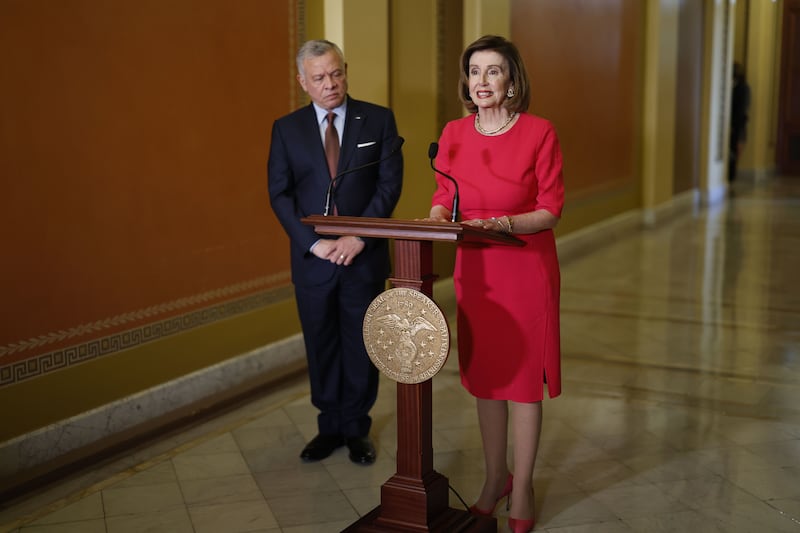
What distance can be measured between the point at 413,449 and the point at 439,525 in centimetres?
27

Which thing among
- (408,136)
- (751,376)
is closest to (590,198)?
(408,136)

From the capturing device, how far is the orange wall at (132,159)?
386 cm

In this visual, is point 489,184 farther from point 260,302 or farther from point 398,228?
point 260,302

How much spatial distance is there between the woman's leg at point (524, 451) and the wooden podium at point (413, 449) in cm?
20

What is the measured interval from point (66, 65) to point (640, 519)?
301cm

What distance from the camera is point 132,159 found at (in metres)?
4.36

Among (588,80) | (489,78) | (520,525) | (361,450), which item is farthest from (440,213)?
(588,80)

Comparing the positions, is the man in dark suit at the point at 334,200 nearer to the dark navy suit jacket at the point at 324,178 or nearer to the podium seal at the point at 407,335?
the dark navy suit jacket at the point at 324,178

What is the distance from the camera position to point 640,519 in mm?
3494

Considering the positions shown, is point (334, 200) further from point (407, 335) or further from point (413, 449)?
point (413, 449)

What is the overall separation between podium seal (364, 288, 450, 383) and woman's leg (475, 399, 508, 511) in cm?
53

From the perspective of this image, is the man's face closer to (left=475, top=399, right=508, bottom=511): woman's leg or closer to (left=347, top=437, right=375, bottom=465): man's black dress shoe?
(left=475, top=399, right=508, bottom=511): woman's leg

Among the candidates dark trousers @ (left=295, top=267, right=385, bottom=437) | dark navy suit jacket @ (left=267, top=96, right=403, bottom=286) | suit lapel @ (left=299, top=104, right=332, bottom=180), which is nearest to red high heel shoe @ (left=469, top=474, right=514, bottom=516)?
dark trousers @ (left=295, top=267, right=385, bottom=437)

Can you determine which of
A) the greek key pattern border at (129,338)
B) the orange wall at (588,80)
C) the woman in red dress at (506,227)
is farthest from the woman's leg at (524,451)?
the orange wall at (588,80)
